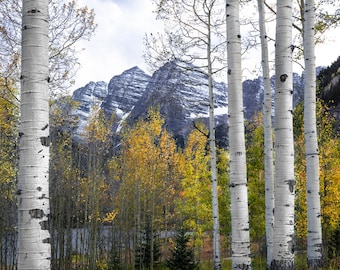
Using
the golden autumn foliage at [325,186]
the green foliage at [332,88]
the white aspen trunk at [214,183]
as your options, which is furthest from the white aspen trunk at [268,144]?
the green foliage at [332,88]

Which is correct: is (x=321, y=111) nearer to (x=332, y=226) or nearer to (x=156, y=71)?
(x=332, y=226)

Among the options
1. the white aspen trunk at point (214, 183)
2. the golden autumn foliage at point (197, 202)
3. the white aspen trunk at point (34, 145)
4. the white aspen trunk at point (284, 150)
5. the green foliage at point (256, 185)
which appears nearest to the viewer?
the white aspen trunk at point (34, 145)

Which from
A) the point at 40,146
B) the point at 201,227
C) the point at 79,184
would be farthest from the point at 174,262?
the point at 40,146

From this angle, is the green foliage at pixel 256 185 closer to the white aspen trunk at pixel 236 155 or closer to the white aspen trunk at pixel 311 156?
the white aspen trunk at pixel 311 156

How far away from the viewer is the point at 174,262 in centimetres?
1631

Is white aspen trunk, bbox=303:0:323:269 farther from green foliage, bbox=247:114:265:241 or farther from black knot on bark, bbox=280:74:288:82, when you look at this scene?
green foliage, bbox=247:114:265:241

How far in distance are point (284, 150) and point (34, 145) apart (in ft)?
10.3

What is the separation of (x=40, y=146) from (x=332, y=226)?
542 inches

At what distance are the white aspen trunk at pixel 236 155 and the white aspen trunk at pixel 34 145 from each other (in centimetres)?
264

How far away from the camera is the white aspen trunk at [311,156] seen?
6.69 metres

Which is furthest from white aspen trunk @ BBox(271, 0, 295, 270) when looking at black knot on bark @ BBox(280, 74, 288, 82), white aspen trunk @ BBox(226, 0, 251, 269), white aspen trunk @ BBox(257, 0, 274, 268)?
white aspen trunk @ BBox(257, 0, 274, 268)

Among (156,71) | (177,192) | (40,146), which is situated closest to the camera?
(40,146)

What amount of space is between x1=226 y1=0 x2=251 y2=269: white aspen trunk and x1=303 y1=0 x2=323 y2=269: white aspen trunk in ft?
7.25

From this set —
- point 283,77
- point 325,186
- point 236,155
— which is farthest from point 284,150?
point 325,186
